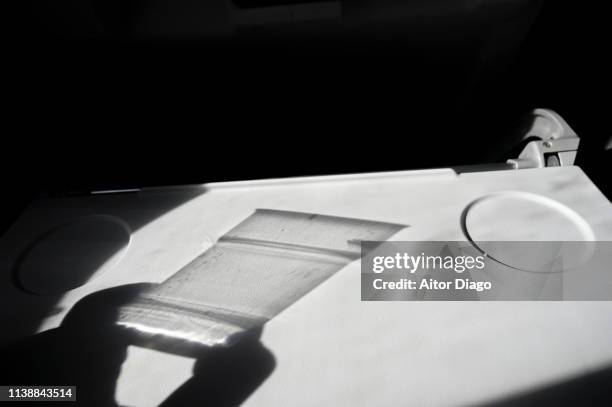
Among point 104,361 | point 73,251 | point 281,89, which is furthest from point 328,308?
point 281,89

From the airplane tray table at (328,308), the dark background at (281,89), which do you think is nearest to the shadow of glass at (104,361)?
the airplane tray table at (328,308)

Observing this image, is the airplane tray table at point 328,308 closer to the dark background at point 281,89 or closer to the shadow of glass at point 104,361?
the shadow of glass at point 104,361

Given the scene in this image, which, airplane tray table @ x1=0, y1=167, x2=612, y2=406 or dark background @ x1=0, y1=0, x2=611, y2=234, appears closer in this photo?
airplane tray table @ x1=0, y1=167, x2=612, y2=406

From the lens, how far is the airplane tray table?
1.29ft

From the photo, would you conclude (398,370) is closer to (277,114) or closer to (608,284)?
(608,284)

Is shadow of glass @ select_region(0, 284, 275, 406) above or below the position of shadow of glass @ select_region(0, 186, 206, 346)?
below

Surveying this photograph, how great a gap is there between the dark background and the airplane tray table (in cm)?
16

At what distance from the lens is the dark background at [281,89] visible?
797 mm

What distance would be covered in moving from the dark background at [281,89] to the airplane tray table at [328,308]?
0.53 feet

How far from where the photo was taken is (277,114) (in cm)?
104

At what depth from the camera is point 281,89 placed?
979 millimetres

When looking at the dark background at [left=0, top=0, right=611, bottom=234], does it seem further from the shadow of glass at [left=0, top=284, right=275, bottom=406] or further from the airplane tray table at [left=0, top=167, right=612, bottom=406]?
the shadow of glass at [left=0, top=284, right=275, bottom=406]

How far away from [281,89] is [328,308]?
669 mm

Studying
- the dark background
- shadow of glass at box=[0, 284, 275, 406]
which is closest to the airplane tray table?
shadow of glass at box=[0, 284, 275, 406]
